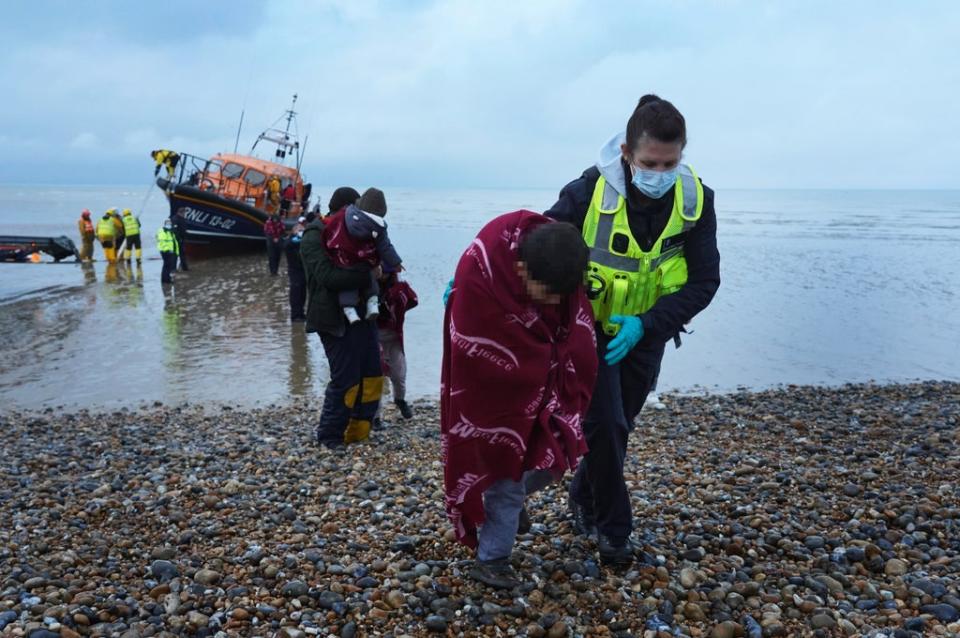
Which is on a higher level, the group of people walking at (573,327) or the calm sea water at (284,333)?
the group of people walking at (573,327)

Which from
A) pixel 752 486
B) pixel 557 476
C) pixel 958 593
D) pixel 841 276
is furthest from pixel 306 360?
pixel 841 276

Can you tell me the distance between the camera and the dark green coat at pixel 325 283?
5402 millimetres

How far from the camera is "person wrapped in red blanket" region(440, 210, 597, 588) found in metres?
2.75

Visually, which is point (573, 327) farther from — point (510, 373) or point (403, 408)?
point (403, 408)

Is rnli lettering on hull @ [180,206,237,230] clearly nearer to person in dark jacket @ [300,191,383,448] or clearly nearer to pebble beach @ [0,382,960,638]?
pebble beach @ [0,382,960,638]

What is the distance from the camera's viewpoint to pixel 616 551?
332 cm

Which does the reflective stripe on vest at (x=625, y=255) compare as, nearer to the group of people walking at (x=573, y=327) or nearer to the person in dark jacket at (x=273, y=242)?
the group of people walking at (x=573, y=327)

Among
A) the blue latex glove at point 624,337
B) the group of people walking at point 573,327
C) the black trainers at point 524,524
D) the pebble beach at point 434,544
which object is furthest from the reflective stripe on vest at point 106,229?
the blue latex glove at point 624,337

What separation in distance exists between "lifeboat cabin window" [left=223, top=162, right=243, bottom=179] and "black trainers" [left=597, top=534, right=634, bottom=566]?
80.8ft

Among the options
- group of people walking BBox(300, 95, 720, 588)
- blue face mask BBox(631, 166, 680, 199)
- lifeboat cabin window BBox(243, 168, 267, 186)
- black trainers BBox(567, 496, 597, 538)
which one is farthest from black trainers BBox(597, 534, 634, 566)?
lifeboat cabin window BBox(243, 168, 267, 186)

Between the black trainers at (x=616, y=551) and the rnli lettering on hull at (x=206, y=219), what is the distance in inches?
883

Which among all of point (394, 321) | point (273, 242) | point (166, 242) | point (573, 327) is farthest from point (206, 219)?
point (573, 327)

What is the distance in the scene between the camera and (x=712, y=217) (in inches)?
124

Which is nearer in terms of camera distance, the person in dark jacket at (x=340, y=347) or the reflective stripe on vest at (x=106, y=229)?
the person in dark jacket at (x=340, y=347)
